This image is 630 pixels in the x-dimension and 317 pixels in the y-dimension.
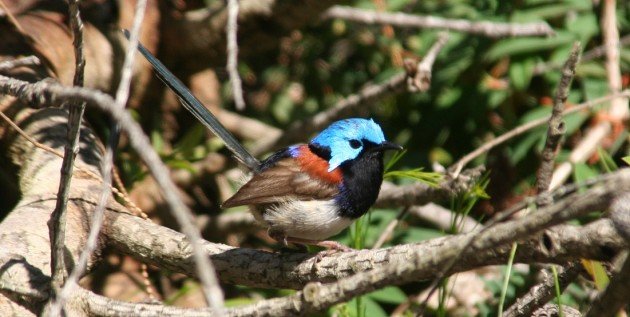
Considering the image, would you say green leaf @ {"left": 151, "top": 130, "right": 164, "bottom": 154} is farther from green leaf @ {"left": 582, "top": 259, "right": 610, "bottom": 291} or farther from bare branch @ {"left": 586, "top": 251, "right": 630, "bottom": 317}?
bare branch @ {"left": 586, "top": 251, "right": 630, "bottom": 317}

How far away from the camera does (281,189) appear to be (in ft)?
13.1

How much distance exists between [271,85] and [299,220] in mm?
2739

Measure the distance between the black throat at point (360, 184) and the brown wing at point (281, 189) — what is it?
3.0 inches

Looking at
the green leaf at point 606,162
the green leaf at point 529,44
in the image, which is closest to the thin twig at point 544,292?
the green leaf at point 606,162

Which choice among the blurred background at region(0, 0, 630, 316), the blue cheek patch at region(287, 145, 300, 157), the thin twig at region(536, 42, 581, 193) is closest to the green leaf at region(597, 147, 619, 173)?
the thin twig at region(536, 42, 581, 193)

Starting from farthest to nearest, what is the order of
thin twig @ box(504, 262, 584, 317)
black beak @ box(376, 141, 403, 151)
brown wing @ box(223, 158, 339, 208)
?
1. black beak @ box(376, 141, 403, 151)
2. brown wing @ box(223, 158, 339, 208)
3. thin twig @ box(504, 262, 584, 317)

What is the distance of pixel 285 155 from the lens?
4.30 m

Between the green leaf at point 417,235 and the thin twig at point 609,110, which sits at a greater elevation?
the thin twig at point 609,110

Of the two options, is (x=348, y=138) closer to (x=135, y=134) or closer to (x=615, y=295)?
(x=615, y=295)

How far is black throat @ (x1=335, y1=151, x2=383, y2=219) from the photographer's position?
3869 mm

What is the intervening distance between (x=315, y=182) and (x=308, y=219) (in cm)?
24

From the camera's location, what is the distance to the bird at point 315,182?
12.7 ft

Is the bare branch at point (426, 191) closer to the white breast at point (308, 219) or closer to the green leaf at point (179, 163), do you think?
the white breast at point (308, 219)

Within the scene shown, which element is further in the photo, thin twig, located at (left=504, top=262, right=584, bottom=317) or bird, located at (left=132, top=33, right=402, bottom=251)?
bird, located at (left=132, top=33, right=402, bottom=251)
